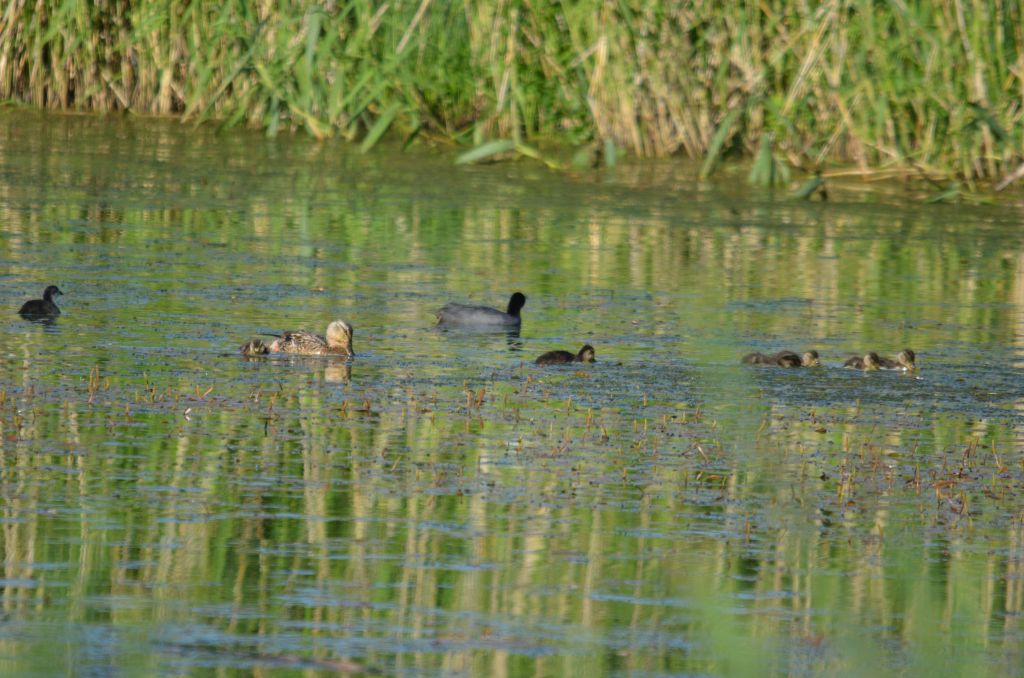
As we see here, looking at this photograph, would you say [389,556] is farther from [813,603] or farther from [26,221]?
[26,221]

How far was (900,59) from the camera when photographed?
17.8 metres

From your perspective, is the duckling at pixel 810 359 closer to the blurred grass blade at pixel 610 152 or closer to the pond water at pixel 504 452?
the pond water at pixel 504 452

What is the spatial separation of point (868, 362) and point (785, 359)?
0.40m

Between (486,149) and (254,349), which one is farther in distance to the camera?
(486,149)

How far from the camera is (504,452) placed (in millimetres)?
8102

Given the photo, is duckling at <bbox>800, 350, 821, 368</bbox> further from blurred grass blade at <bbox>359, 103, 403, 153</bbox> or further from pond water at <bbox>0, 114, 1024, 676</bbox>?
blurred grass blade at <bbox>359, 103, 403, 153</bbox>

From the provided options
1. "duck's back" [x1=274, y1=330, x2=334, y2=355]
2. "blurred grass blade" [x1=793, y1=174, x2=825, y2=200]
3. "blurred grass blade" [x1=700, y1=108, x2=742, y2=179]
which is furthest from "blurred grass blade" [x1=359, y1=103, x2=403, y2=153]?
"duck's back" [x1=274, y1=330, x2=334, y2=355]

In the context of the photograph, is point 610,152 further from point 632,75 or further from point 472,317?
point 472,317

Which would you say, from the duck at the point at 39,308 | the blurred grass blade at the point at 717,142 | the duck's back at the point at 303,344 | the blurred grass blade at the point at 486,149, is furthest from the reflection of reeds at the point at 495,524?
the blurred grass blade at the point at 486,149

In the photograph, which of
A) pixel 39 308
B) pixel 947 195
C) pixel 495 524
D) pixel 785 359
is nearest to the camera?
pixel 495 524

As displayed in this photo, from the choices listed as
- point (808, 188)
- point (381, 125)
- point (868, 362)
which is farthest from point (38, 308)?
point (381, 125)

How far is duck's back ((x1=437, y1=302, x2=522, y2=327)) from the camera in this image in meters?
11.4

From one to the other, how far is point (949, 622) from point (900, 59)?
40.5 feet

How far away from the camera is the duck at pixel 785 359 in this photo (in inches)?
407
